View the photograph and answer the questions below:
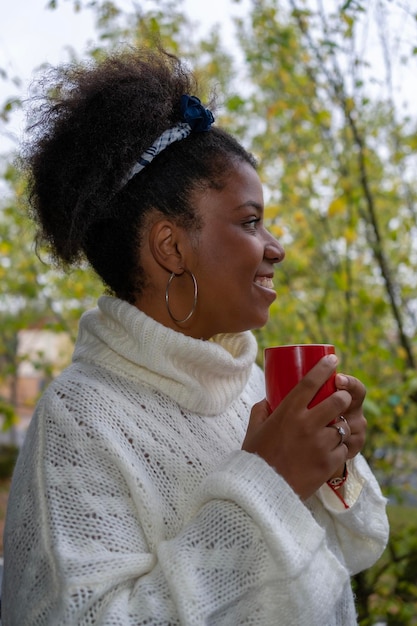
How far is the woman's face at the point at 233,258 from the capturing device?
132cm

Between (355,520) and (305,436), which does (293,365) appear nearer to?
(305,436)

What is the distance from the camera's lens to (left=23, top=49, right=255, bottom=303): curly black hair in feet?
4.43

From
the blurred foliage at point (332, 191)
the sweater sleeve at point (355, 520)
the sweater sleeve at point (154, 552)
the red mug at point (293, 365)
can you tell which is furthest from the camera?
the blurred foliage at point (332, 191)

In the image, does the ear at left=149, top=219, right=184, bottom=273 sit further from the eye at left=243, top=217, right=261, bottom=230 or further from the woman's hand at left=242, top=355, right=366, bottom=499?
the woman's hand at left=242, top=355, right=366, bottom=499

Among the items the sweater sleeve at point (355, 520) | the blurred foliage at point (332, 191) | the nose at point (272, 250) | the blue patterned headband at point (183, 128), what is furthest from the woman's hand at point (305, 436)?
the blurred foliage at point (332, 191)

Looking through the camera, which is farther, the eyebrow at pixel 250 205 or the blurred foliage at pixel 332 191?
the blurred foliage at pixel 332 191

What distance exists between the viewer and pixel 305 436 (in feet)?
3.61

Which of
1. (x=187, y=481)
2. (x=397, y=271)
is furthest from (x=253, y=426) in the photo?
(x=397, y=271)

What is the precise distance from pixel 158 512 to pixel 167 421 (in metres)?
0.21

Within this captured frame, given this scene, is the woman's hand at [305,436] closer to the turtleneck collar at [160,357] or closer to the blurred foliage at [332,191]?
the turtleneck collar at [160,357]

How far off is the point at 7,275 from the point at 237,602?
133 inches

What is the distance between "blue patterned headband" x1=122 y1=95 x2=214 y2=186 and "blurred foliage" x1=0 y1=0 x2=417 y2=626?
38 cm

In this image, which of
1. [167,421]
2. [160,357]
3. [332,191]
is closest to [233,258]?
[160,357]

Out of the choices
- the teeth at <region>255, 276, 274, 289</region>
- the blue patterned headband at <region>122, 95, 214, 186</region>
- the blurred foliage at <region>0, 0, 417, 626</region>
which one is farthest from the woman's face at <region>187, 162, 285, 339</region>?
the blurred foliage at <region>0, 0, 417, 626</region>
